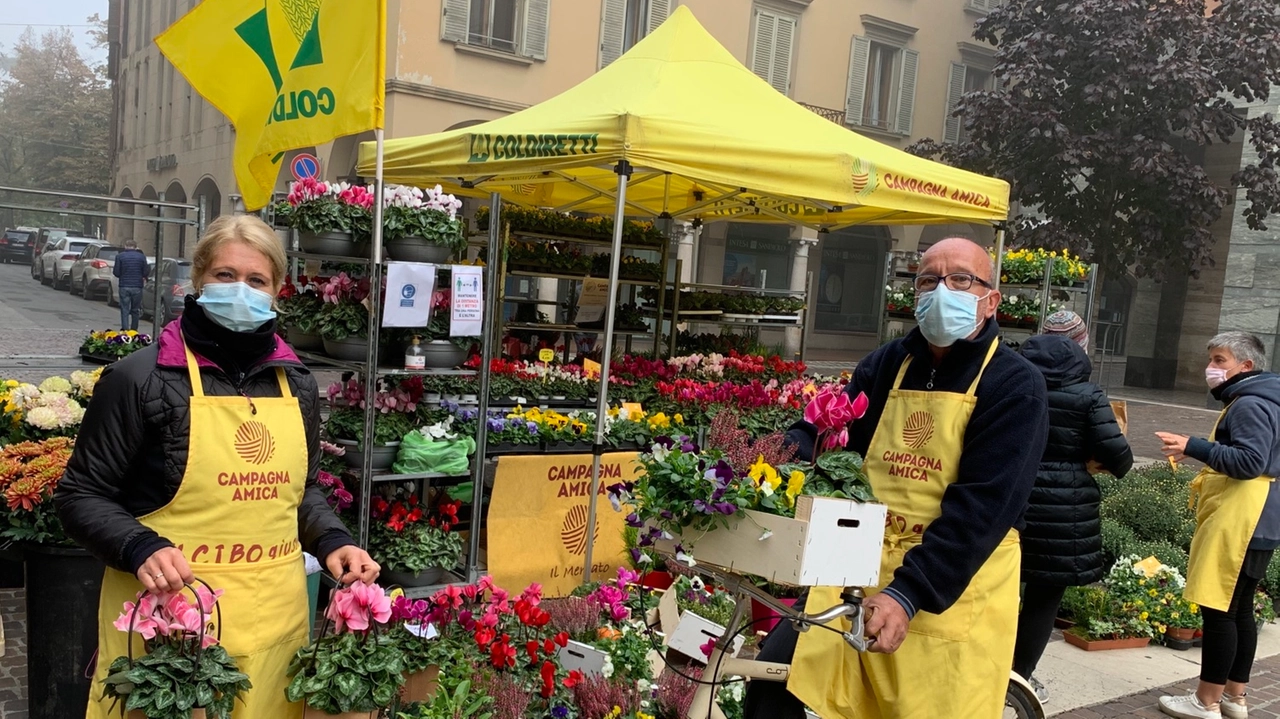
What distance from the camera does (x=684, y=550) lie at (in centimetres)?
257

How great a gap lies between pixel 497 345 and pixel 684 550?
4.95 metres

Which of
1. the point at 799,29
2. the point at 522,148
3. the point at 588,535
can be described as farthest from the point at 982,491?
the point at 799,29

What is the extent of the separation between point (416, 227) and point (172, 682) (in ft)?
10.6

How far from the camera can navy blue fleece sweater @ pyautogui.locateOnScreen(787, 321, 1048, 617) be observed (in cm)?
248

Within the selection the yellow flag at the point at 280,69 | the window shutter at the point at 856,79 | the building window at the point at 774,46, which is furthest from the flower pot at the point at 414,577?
the window shutter at the point at 856,79

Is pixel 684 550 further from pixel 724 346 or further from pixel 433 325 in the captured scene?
pixel 724 346

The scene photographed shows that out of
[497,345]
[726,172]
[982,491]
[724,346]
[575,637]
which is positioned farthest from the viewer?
[724,346]

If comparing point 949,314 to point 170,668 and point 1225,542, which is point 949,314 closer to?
point 170,668

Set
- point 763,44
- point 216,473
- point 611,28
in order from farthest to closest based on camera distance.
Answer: point 763,44
point 611,28
point 216,473

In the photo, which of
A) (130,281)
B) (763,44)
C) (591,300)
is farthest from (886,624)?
(763,44)

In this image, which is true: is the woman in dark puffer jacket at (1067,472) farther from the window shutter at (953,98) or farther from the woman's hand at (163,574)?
the window shutter at (953,98)

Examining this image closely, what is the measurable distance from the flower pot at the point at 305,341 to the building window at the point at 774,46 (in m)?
17.5

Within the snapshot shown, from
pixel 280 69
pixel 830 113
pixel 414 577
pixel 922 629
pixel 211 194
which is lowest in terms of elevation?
pixel 414 577

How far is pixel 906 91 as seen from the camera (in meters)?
24.0
